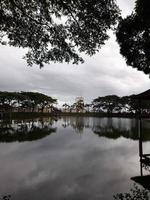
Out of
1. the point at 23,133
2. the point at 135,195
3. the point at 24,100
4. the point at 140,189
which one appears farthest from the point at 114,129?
the point at 24,100

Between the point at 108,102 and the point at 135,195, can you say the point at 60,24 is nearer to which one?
the point at 135,195

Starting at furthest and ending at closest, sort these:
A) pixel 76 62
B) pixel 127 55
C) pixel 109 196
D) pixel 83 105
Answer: pixel 83 105
pixel 127 55
pixel 76 62
pixel 109 196

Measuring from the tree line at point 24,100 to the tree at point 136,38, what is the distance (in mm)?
81838

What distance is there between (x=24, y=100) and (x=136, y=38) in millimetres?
96818

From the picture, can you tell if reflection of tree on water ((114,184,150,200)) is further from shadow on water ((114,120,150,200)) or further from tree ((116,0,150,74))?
tree ((116,0,150,74))

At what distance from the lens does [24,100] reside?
10838cm

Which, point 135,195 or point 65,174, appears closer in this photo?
point 135,195

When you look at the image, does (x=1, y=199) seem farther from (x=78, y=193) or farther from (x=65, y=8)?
(x=65, y=8)

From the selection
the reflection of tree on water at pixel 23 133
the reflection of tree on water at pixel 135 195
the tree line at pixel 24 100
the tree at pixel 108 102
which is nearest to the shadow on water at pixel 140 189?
the reflection of tree on water at pixel 135 195

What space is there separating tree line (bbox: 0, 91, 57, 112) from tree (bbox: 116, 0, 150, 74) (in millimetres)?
81838

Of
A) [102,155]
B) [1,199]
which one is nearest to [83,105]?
[102,155]

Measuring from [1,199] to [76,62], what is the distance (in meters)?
6.93

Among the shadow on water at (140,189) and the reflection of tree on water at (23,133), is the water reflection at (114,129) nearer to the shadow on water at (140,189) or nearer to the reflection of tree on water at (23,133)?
the reflection of tree on water at (23,133)

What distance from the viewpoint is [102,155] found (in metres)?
17.0
